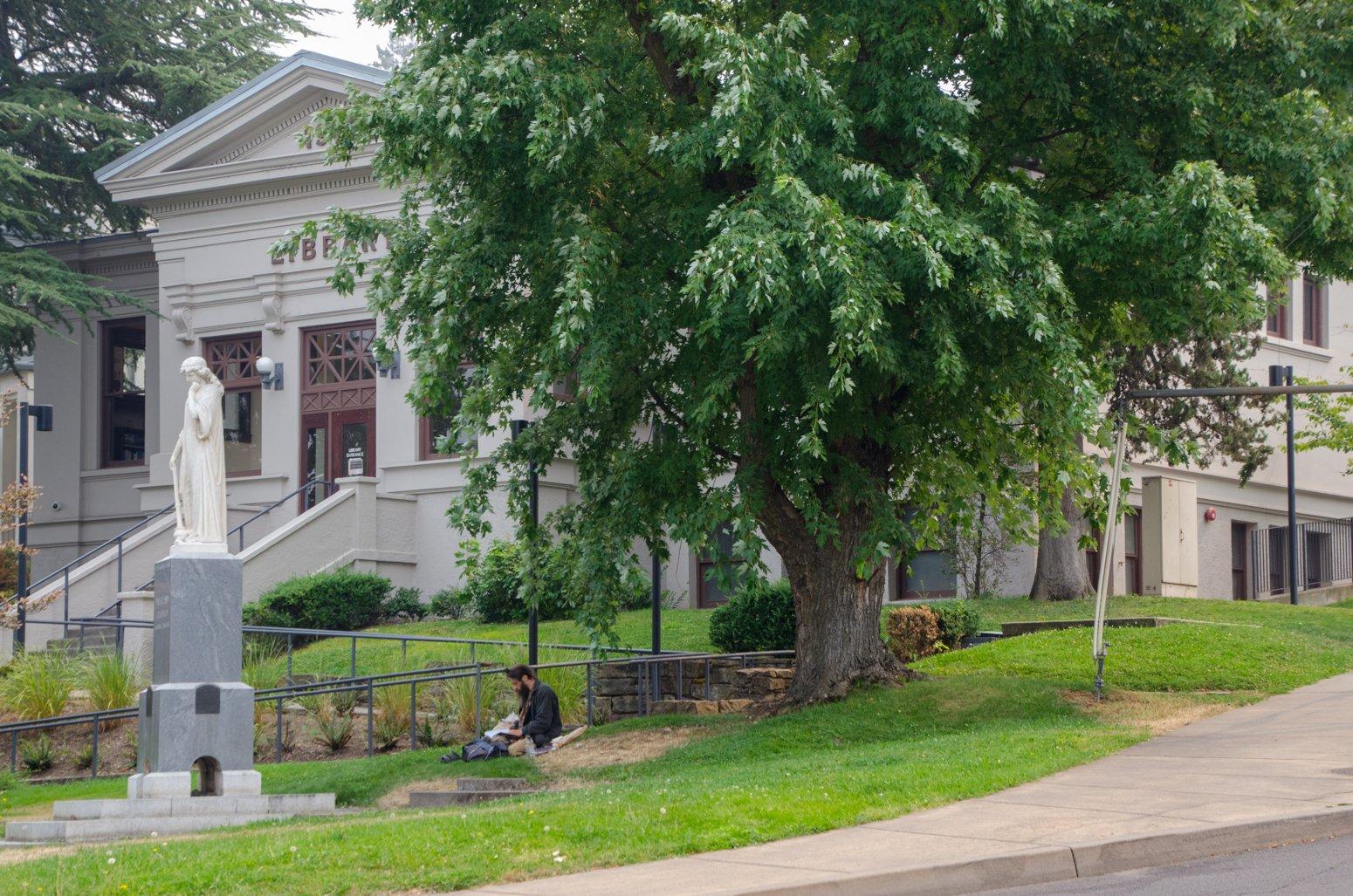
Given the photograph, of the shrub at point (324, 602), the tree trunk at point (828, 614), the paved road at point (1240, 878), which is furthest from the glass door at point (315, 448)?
the paved road at point (1240, 878)

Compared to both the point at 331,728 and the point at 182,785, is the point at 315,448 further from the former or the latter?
the point at 182,785

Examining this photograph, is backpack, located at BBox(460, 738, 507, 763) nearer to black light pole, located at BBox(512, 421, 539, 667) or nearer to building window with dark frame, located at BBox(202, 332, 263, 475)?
black light pole, located at BBox(512, 421, 539, 667)

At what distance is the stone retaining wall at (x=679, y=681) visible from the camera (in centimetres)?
2158

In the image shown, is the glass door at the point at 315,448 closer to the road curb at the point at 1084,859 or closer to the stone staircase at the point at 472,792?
the stone staircase at the point at 472,792

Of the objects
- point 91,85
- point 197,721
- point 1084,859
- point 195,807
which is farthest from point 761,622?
point 91,85

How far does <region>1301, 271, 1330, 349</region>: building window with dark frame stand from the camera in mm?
36781

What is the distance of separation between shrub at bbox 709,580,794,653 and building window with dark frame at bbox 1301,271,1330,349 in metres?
19.5

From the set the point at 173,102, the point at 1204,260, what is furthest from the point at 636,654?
the point at 173,102

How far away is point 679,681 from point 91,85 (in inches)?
974

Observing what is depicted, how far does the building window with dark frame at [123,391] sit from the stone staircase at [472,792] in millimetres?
23453

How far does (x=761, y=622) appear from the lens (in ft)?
74.5

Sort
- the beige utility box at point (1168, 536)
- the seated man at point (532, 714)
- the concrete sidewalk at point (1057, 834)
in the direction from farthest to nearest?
the beige utility box at point (1168, 536), the seated man at point (532, 714), the concrete sidewalk at point (1057, 834)

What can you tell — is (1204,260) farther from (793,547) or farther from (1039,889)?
(1039,889)

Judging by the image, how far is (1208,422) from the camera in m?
28.8
